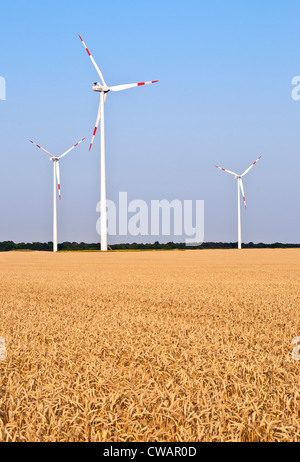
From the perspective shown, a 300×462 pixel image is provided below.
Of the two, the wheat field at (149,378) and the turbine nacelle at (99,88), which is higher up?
the turbine nacelle at (99,88)

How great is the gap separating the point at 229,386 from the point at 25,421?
2.23 m

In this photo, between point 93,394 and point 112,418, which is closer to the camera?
point 112,418

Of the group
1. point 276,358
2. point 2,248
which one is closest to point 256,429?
point 276,358

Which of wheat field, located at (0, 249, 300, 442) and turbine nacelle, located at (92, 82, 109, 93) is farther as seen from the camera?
turbine nacelle, located at (92, 82, 109, 93)

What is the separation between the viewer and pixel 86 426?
3.95 meters

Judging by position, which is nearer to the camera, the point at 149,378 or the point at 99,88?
the point at 149,378

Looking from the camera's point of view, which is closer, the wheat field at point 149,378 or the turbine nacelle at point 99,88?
the wheat field at point 149,378

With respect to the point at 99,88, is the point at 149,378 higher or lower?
lower

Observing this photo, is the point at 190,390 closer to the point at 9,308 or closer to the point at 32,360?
the point at 32,360

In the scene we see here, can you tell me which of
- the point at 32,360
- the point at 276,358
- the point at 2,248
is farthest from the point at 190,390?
the point at 2,248

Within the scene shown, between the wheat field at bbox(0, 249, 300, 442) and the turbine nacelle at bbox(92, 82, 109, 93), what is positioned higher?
the turbine nacelle at bbox(92, 82, 109, 93)

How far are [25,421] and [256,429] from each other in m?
1.97

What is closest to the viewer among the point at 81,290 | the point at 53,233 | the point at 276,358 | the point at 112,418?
the point at 112,418
